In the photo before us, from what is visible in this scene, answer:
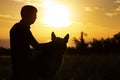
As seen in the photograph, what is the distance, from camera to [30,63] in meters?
5.74

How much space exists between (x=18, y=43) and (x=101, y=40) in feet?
186

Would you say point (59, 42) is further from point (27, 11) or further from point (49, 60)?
point (27, 11)

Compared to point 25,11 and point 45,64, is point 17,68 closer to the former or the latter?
point 45,64

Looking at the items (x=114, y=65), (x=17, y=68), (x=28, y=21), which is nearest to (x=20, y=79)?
(x=17, y=68)

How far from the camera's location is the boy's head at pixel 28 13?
5.85 metres

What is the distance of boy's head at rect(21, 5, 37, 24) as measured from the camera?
5854 millimetres

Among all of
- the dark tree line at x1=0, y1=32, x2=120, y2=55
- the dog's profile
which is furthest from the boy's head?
the dark tree line at x1=0, y1=32, x2=120, y2=55

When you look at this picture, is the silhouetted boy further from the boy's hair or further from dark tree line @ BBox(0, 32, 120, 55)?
dark tree line @ BBox(0, 32, 120, 55)

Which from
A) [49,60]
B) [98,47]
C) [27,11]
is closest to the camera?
[49,60]

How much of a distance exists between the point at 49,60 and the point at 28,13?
839mm

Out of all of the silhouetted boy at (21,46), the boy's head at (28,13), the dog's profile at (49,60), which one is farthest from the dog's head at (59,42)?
the boy's head at (28,13)

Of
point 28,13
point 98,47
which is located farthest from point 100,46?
point 28,13

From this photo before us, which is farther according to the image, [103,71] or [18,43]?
[103,71]

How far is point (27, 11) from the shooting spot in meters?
5.87
